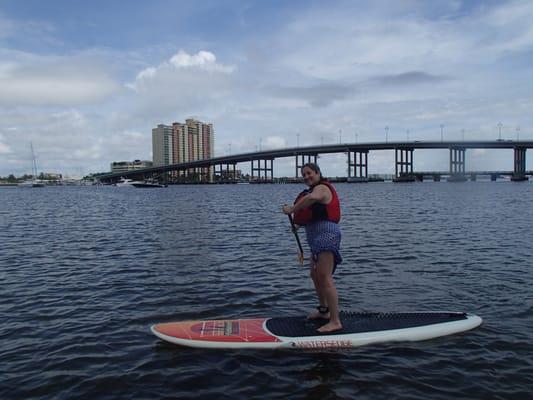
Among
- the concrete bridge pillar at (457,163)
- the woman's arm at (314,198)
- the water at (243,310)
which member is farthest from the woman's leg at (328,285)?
the concrete bridge pillar at (457,163)

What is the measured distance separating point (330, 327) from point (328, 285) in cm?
77

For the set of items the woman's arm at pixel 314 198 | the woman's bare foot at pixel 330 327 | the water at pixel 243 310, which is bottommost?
the water at pixel 243 310

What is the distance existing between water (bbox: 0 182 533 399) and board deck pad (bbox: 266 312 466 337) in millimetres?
359

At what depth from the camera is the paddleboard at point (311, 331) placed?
7.45 metres

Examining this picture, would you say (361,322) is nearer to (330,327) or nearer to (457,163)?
(330,327)

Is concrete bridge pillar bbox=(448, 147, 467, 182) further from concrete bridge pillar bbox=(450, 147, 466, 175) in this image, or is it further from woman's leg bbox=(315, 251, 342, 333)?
woman's leg bbox=(315, 251, 342, 333)

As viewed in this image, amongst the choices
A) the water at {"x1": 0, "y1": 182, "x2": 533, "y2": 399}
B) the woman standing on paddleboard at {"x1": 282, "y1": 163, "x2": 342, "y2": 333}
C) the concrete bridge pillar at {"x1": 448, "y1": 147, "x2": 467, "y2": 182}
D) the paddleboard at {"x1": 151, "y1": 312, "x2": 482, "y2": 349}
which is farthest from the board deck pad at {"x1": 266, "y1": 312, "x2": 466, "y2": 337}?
the concrete bridge pillar at {"x1": 448, "y1": 147, "x2": 467, "y2": 182}

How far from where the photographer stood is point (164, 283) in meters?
12.1

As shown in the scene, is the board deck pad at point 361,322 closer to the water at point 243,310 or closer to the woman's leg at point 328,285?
the woman's leg at point 328,285

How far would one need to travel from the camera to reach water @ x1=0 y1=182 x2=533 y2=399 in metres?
6.36

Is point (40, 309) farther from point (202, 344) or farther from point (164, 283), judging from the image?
point (202, 344)

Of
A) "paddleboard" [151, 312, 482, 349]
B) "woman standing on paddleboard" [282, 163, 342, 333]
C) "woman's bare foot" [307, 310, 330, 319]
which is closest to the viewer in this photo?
"woman standing on paddleboard" [282, 163, 342, 333]

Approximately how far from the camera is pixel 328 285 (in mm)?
7379

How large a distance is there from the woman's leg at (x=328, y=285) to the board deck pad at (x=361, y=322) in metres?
0.14
